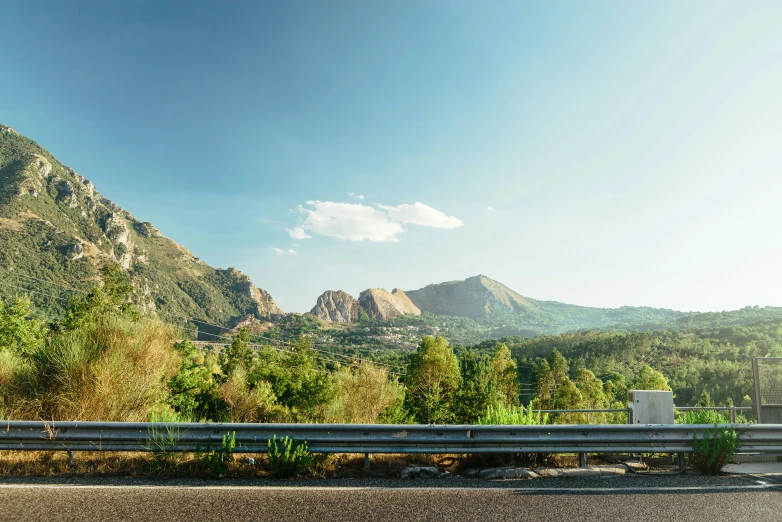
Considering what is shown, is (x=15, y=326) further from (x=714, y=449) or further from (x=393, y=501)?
(x=714, y=449)

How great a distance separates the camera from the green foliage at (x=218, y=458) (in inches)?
207

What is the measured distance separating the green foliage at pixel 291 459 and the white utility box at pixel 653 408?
191 inches

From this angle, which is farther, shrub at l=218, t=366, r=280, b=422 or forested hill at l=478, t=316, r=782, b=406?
forested hill at l=478, t=316, r=782, b=406

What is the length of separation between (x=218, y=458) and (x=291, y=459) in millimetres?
877

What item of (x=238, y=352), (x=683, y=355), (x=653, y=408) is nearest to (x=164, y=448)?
(x=653, y=408)

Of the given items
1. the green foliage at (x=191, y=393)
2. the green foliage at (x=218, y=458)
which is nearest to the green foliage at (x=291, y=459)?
the green foliage at (x=218, y=458)

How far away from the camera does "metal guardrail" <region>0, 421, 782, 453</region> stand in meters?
5.46

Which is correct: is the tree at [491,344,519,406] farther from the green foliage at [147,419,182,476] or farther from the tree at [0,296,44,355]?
the green foliage at [147,419,182,476]

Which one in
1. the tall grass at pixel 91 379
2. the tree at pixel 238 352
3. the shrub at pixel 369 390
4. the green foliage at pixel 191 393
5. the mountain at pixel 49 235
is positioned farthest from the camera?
the mountain at pixel 49 235

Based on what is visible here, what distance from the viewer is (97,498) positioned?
4.38m

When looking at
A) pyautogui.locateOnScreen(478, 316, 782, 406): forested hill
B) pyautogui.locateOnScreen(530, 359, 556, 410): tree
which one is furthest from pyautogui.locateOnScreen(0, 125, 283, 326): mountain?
pyautogui.locateOnScreen(478, 316, 782, 406): forested hill

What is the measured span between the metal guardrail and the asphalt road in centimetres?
60

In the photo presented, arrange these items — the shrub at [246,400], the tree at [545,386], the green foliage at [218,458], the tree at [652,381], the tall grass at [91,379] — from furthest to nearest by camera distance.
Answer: the tree at [545,386], the tree at [652,381], the shrub at [246,400], the tall grass at [91,379], the green foliage at [218,458]

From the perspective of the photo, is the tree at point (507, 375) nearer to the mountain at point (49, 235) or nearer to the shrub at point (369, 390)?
the shrub at point (369, 390)
